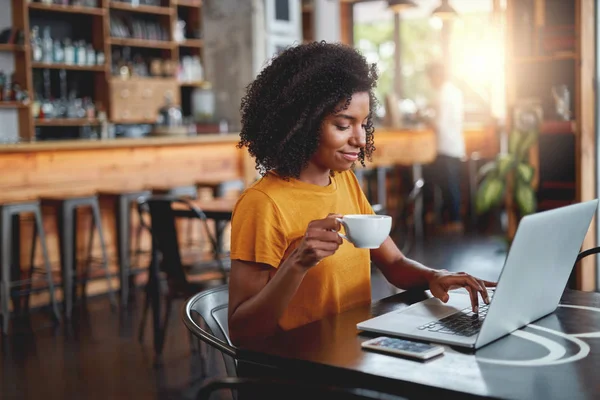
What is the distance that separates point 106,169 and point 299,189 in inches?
158

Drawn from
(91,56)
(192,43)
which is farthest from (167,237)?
(192,43)

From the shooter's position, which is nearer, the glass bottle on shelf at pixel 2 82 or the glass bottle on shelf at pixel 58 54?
the glass bottle on shelf at pixel 2 82

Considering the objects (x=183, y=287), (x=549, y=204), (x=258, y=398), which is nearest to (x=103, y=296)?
(x=183, y=287)

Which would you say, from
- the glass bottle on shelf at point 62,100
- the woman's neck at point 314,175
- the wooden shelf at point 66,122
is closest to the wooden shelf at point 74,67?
the glass bottle on shelf at point 62,100

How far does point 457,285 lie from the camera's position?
5.37 feet

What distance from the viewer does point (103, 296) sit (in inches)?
210

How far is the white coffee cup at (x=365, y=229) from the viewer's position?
1351 mm

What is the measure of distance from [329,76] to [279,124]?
146mm

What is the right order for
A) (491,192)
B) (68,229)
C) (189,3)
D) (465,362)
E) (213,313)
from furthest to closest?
(189,3)
(491,192)
(68,229)
(213,313)
(465,362)

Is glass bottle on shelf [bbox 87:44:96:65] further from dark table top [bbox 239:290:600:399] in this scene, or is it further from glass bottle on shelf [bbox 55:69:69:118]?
dark table top [bbox 239:290:600:399]

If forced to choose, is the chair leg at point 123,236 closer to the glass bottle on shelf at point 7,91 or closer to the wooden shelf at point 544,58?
the glass bottle on shelf at point 7,91

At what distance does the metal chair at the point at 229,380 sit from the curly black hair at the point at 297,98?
0.34 metres

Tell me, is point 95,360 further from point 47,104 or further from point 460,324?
point 47,104

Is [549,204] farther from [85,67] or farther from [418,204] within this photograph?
[85,67]
